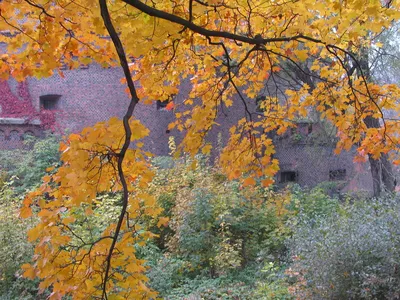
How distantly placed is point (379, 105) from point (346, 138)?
1.19ft

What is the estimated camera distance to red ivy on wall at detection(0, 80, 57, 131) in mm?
13992

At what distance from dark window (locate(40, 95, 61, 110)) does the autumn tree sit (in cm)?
1116

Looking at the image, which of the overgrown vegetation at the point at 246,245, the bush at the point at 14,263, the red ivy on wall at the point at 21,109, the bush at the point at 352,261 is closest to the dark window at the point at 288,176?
the overgrown vegetation at the point at 246,245

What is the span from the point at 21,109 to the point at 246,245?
29.6 ft

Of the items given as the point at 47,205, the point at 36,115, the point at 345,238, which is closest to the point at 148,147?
the point at 36,115

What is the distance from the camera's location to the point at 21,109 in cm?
1412

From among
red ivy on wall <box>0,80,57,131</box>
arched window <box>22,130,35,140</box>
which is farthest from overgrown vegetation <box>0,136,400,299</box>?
red ivy on wall <box>0,80,57,131</box>

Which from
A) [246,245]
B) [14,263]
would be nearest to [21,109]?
[14,263]

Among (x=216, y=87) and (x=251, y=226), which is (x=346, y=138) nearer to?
(x=216, y=87)

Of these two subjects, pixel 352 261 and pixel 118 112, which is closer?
pixel 352 261

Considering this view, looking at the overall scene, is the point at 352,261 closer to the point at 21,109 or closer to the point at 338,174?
the point at 338,174

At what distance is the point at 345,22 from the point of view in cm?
312

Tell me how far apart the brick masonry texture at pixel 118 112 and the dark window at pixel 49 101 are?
13 centimetres

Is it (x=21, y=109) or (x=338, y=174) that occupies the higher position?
Result: (x=21, y=109)
